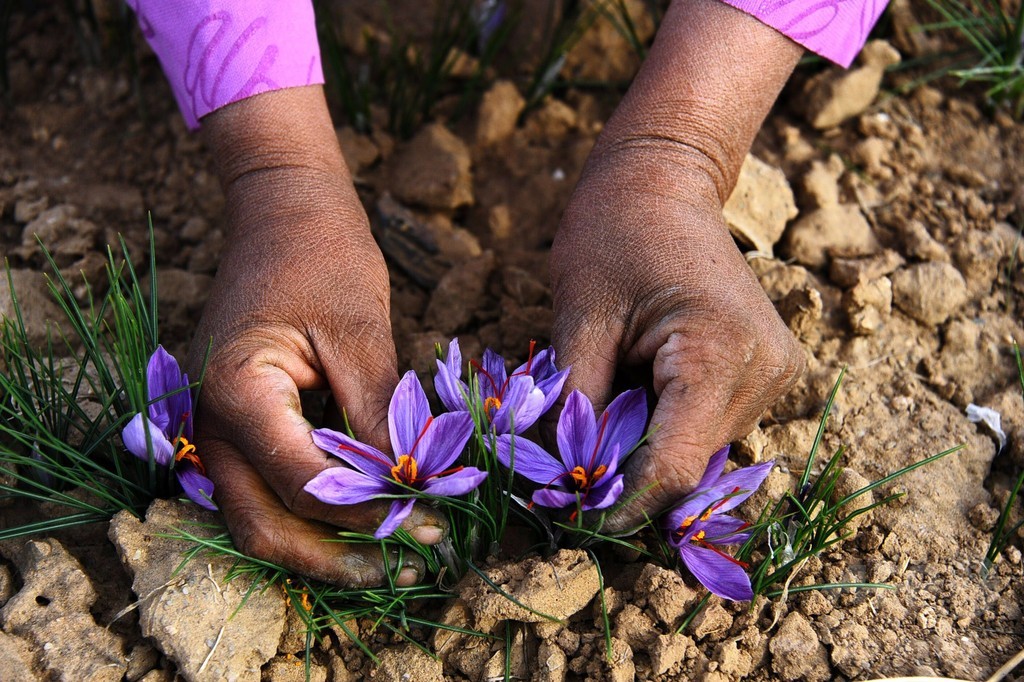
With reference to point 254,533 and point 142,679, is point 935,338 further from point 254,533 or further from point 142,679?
point 142,679

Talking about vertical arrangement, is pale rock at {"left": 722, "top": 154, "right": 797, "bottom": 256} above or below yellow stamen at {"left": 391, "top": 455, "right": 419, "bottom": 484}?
above

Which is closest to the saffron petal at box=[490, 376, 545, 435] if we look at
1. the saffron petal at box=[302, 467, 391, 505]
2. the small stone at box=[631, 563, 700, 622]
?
the saffron petal at box=[302, 467, 391, 505]

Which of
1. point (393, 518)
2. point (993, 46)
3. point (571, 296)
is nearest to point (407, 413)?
point (393, 518)

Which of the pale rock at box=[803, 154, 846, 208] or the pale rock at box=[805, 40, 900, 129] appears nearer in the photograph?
the pale rock at box=[803, 154, 846, 208]

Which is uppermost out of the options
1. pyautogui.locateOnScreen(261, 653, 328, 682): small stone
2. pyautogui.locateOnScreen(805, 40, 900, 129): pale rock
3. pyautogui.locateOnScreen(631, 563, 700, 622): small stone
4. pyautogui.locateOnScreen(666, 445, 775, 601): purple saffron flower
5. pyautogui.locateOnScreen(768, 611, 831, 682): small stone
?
pyautogui.locateOnScreen(805, 40, 900, 129): pale rock

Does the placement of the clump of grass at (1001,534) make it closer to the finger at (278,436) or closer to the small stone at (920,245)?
the small stone at (920,245)

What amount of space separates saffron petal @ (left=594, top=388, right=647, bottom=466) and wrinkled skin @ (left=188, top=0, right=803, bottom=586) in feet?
0.17

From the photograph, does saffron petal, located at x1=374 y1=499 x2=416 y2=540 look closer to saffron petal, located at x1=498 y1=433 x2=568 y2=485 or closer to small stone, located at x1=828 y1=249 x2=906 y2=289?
saffron petal, located at x1=498 y1=433 x2=568 y2=485

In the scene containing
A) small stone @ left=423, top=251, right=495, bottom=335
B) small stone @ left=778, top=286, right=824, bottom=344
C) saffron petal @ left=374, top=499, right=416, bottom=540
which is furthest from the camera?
small stone @ left=423, top=251, right=495, bottom=335

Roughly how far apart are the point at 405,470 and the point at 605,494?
1.08ft

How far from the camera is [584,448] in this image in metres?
1.45

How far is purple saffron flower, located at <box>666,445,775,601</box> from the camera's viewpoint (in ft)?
4.69

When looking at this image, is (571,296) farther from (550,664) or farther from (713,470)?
(550,664)

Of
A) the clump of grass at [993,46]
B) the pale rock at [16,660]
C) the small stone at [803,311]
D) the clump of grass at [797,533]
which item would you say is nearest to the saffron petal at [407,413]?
the clump of grass at [797,533]
